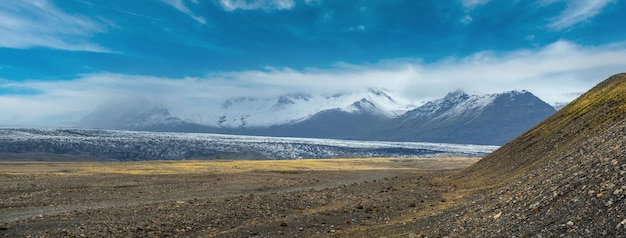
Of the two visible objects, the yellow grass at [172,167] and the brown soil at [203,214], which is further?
the yellow grass at [172,167]

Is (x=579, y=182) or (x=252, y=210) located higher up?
(x=579, y=182)

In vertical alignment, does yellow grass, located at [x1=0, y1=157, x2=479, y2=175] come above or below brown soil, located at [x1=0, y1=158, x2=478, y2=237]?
below

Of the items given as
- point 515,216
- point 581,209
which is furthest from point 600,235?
point 515,216

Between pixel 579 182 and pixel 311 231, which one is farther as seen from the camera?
pixel 311 231

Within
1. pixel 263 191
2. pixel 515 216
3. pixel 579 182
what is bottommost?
pixel 263 191

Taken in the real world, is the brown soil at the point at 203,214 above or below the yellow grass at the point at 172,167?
above

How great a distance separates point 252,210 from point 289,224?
232 inches

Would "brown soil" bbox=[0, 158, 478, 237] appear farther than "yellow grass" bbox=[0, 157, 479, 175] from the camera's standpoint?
No

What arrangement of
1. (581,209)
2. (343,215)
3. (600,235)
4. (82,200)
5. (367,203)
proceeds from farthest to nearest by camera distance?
(82,200) < (367,203) < (343,215) < (581,209) < (600,235)

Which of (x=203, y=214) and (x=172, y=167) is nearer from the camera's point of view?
(x=203, y=214)

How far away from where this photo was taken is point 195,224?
26.8m

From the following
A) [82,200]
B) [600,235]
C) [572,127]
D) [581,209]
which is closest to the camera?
[600,235]

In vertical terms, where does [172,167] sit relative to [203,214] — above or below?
below

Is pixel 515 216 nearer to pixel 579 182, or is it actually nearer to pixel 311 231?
pixel 579 182
